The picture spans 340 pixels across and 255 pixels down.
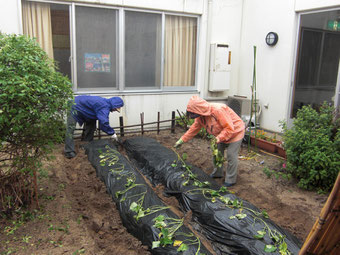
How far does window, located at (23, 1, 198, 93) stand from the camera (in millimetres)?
6781

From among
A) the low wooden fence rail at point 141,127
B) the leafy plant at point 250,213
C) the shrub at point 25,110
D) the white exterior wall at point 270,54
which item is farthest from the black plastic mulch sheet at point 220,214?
the white exterior wall at point 270,54

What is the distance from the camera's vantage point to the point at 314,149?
16.2 ft

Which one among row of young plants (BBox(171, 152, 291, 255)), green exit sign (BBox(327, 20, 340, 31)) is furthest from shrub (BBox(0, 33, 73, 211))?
green exit sign (BBox(327, 20, 340, 31))

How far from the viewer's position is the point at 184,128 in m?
8.16

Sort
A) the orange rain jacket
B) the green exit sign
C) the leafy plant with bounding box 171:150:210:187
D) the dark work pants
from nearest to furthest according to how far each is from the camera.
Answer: the leafy plant with bounding box 171:150:210:187, the orange rain jacket, the dark work pants, the green exit sign

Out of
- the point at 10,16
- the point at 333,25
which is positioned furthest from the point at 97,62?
the point at 333,25

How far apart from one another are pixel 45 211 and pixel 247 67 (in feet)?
22.0

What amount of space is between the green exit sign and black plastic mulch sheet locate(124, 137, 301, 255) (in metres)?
5.26

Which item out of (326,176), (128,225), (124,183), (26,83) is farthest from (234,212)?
(26,83)

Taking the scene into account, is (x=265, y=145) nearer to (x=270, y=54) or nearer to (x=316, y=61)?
(x=270, y=54)

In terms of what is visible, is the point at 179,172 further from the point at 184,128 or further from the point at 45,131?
the point at 184,128

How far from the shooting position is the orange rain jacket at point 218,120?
478 cm

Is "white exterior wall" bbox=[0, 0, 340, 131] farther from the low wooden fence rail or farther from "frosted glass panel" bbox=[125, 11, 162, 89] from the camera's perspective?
"frosted glass panel" bbox=[125, 11, 162, 89]

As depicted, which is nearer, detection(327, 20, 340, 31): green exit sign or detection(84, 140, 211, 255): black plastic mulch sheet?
detection(84, 140, 211, 255): black plastic mulch sheet
